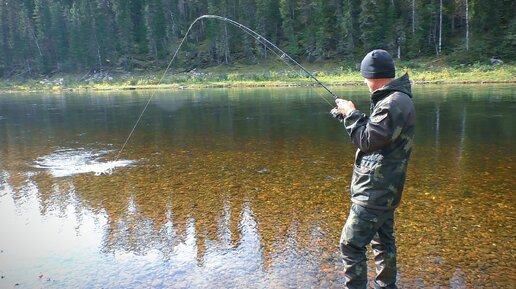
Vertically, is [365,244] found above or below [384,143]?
below

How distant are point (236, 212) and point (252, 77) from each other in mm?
45681

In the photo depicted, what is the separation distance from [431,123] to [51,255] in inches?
578

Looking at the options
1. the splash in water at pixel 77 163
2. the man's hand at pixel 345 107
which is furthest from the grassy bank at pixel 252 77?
the man's hand at pixel 345 107

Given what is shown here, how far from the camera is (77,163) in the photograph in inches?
481

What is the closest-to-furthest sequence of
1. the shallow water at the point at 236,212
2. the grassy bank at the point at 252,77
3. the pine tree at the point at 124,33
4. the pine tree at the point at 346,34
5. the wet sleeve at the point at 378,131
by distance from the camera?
the wet sleeve at the point at 378,131
the shallow water at the point at 236,212
the grassy bank at the point at 252,77
the pine tree at the point at 346,34
the pine tree at the point at 124,33

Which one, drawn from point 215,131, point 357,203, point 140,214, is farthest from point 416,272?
point 215,131

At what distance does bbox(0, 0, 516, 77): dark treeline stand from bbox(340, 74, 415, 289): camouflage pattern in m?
47.3

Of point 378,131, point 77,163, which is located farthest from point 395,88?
point 77,163

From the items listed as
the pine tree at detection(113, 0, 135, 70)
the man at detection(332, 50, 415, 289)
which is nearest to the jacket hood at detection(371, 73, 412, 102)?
the man at detection(332, 50, 415, 289)

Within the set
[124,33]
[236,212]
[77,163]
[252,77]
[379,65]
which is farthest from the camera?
[124,33]

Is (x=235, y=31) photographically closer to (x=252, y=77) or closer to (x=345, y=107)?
(x=252, y=77)

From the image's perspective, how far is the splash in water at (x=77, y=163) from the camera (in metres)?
11.2

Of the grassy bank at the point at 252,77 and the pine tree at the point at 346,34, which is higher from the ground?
the pine tree at the point at 346,34

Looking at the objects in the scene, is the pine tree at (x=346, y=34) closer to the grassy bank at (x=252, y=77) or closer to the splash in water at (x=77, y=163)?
the grassy bank at (x=252, y=77)
